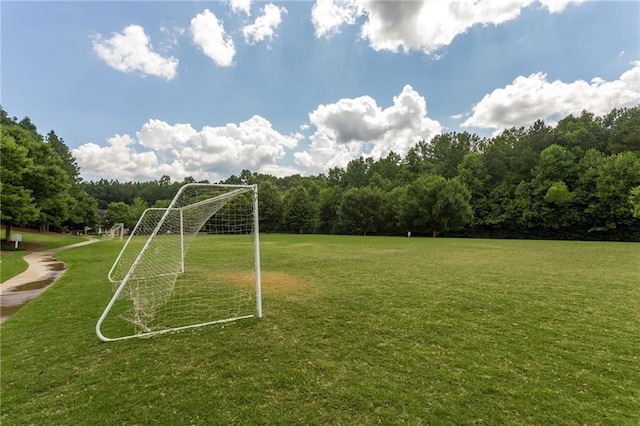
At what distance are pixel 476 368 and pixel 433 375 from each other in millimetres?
619

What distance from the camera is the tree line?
35.6m

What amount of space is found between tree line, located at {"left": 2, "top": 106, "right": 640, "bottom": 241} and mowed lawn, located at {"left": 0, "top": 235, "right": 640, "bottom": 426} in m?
26.2

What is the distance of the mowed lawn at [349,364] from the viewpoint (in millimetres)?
2980

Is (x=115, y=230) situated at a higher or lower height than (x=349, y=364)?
higher

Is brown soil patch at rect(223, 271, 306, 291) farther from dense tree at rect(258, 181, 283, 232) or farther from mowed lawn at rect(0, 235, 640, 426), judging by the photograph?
dense tree at rect(258, 181, 283, 232)

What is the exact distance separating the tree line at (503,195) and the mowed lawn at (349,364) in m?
26.2

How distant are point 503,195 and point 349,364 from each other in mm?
49030

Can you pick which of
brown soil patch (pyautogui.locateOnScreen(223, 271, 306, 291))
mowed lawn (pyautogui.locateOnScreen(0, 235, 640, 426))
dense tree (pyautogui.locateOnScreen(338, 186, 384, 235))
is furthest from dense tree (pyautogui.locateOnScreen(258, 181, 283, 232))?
mowed lawn (pyautogui.locateOnScreen(0, 235, 640, 426))

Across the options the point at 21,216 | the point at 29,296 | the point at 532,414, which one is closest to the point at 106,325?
the point at 29,296

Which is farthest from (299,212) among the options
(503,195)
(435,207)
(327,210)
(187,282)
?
(187,282)

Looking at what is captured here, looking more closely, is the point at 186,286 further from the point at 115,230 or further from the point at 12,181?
the point at 115,230

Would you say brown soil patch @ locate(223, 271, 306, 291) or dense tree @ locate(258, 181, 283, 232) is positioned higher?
dense tree @ locate(258, 181, 283, 232)

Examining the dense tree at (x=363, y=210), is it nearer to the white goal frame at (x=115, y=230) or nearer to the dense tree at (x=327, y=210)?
the dense tree at (x=327, y=210)

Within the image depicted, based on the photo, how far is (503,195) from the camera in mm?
44625
